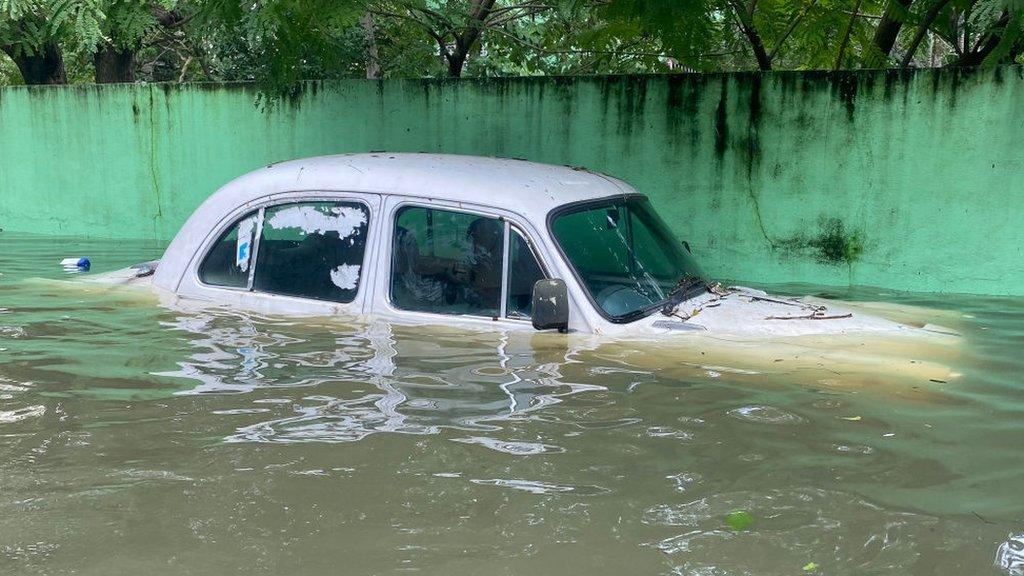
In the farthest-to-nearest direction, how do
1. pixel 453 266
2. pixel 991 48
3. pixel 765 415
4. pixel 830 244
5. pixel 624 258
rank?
pixel 991 48, pixel 830 244, pixel 624 258, pixel 453 266, pixel 765 415

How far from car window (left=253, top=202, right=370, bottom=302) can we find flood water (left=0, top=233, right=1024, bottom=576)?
22cm

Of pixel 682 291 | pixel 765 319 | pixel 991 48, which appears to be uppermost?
pixel 991 48

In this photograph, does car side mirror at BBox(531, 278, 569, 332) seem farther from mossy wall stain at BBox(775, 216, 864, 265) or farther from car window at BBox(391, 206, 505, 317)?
mossy wall stain at BBox(775, 216, 864, 265)

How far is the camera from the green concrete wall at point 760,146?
817 cm

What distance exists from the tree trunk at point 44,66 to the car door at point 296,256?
367 inches

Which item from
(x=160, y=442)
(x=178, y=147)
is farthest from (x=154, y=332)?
(x=178, y=147)

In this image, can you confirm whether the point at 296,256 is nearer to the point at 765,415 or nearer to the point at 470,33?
the point at 765,415

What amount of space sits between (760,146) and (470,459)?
594 cm

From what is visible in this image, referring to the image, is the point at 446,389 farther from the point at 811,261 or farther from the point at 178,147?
the point at 178,147

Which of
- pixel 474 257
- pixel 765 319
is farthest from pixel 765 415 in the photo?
pixel 474 257

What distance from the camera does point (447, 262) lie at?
5250 mm

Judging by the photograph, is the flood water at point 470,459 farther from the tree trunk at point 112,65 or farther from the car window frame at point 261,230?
the tree trunk at point 112,65

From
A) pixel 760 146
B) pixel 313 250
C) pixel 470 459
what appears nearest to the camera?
pixel 470 459

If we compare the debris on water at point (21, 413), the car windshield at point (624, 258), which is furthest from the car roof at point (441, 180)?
the debris on water at point (21, 413)
